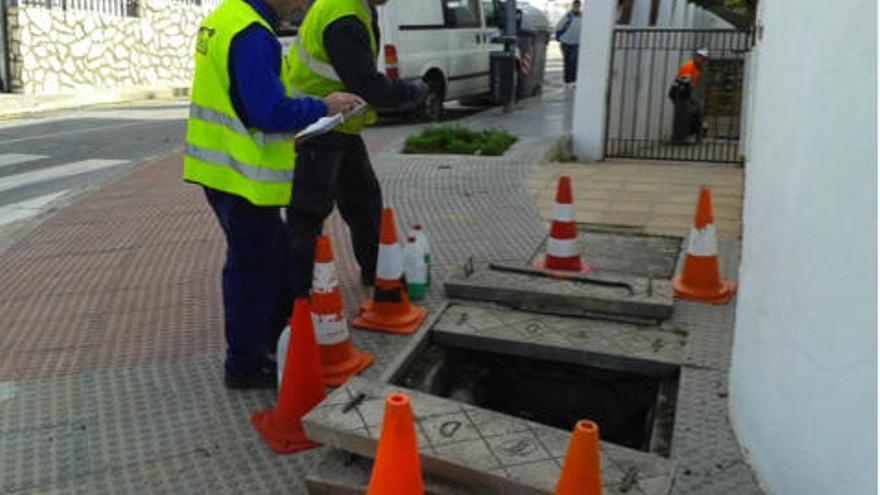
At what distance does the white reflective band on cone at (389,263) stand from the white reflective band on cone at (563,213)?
114cm

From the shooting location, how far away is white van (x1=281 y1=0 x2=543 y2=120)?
11.5 metres

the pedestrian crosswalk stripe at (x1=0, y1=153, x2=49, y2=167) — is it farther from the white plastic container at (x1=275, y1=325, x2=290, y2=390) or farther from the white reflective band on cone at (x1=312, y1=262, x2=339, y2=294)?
the white plastic container at (x1=275, y1=325, x2=290, y2=390)

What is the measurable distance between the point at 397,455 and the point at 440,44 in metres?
11.0

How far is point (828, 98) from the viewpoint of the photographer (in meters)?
2.14

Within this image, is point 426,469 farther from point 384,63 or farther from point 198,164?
point 384,63

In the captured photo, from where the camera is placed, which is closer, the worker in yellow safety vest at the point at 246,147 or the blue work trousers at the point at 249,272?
the worker in yellow safety vest at the point at 246,147

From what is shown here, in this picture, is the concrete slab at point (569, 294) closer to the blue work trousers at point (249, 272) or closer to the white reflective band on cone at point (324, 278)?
the white reflective band on cone at point (324, 278)

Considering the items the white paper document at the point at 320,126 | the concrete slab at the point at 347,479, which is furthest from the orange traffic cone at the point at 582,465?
the white paper document at the point at 320,126

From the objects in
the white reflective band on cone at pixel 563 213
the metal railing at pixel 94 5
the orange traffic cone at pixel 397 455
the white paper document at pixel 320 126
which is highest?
the metal railing at pixel 94 5

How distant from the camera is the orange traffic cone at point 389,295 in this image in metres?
3.99

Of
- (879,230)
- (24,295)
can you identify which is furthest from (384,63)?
(879,230)

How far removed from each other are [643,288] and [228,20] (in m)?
2.39

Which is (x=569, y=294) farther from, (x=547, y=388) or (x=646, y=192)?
(x=646, y=192)

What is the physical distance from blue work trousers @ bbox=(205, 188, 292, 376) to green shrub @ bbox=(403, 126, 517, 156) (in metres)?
5.49
